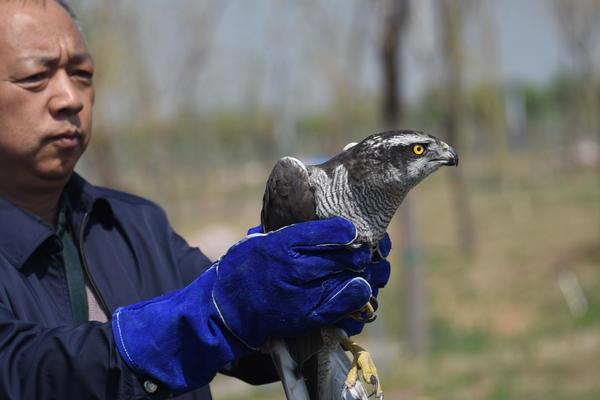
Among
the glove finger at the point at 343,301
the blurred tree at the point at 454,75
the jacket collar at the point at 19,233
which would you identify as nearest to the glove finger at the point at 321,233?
the glove finger at the point at 343,301

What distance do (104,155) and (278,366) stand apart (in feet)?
→ 29.9

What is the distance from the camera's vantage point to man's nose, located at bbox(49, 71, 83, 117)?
2.31 metres

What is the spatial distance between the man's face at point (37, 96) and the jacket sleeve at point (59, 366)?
62 centimetres

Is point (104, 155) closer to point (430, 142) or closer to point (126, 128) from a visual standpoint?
point (126, 128)

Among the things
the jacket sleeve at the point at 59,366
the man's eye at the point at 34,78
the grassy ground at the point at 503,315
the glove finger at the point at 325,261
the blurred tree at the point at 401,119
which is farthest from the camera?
the blurred tree at the point at 401,119

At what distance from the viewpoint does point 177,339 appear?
1924mm

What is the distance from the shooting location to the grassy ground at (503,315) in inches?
300

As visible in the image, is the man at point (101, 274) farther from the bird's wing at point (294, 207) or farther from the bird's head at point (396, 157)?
the bird's head at point (396, 157)

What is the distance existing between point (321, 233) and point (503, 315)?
29.5 ft

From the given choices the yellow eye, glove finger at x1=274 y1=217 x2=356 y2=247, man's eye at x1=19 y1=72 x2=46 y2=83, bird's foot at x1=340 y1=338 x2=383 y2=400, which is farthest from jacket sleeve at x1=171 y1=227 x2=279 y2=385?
the yellow eye

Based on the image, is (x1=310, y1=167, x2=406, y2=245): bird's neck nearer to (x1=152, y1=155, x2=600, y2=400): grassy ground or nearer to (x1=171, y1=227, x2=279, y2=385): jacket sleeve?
(x1=171, y1=227, x2=279, y2=385): jacket sleeve

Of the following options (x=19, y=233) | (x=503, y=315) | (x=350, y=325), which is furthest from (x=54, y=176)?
(x=503, y=315)

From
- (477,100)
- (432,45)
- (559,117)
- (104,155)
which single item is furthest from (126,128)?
(559,117)

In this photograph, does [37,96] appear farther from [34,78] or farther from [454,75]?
[454,75]
